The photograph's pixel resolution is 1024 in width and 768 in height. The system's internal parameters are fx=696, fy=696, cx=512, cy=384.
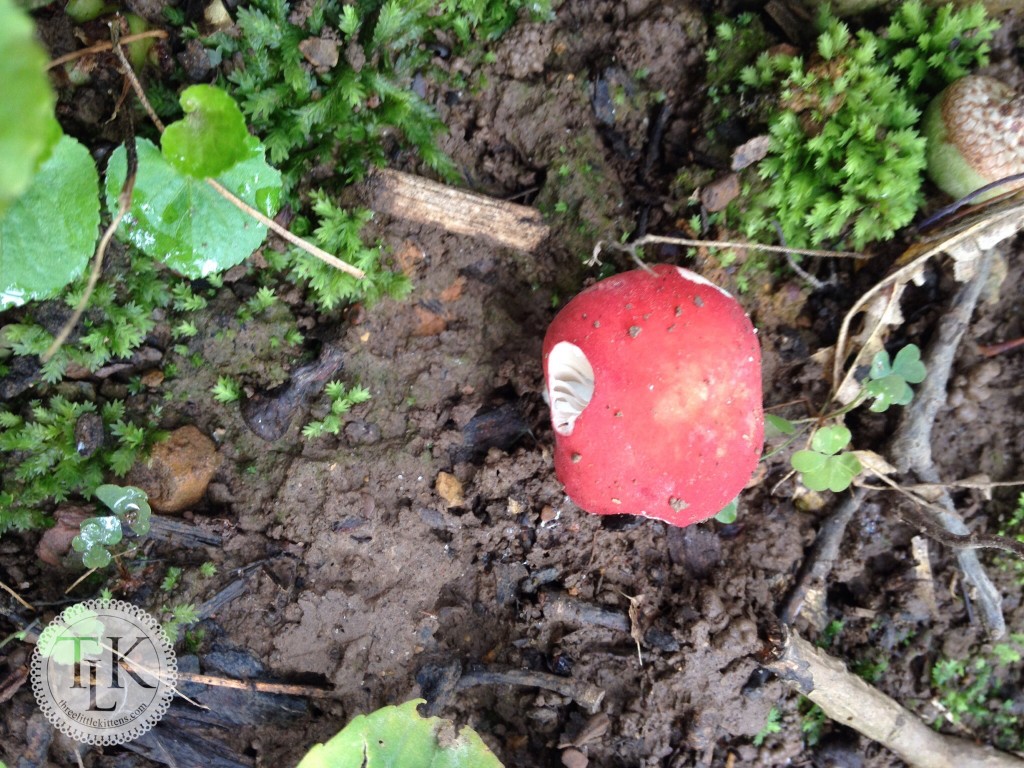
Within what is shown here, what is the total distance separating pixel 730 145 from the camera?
304 cm

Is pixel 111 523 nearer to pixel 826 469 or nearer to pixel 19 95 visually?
pixel 19 95

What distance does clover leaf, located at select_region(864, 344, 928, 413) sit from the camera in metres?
3.10

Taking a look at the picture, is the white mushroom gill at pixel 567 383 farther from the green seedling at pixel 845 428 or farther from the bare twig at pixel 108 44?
the bare twig at pixel 108 44

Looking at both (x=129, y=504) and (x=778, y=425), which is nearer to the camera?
(x=129, y=504)

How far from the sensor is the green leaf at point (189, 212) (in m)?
2.58

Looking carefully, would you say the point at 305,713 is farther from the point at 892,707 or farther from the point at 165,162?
the point at 892,707

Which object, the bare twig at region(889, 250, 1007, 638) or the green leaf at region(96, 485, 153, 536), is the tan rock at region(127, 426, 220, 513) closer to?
the green leaf at region(96, 485, 153, 536)

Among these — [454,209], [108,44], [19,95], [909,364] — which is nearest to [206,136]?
[108,44]

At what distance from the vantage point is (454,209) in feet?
9.75

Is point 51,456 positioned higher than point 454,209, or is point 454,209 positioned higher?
point 454,209

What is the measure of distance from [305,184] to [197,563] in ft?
5.32

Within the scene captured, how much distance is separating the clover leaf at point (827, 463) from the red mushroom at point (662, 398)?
0.61 m

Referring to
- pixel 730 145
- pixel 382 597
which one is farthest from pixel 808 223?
pixel 382 597

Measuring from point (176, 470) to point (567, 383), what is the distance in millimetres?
1626
